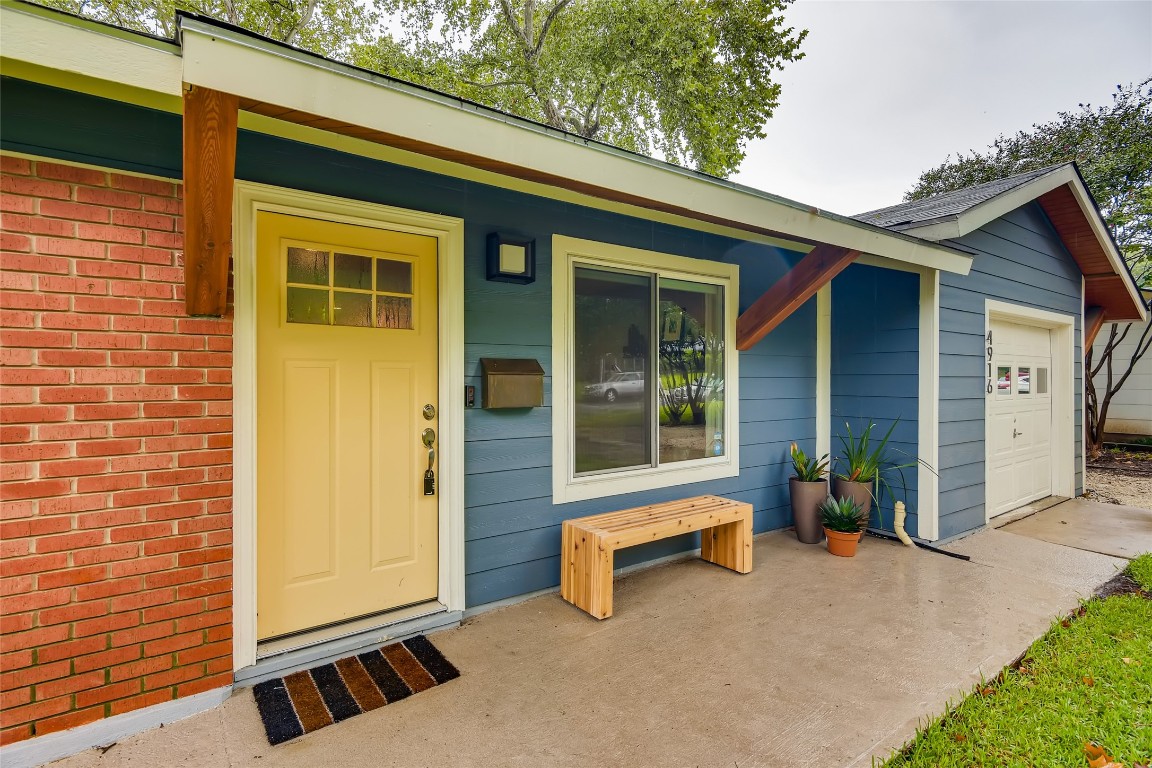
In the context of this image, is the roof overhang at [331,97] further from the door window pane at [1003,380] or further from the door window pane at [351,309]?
the door window pane at [1003,380]

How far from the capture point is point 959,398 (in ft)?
13.8

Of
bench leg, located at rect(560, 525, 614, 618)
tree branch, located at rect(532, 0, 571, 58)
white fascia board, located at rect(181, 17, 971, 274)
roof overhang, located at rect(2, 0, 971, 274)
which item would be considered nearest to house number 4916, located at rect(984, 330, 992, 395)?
white fascia board, located at rect(181, 17, 971, 274)

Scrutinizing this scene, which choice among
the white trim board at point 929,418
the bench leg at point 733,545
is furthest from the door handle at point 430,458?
the white trim board at point 929,418

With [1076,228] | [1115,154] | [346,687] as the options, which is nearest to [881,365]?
[1076,228]

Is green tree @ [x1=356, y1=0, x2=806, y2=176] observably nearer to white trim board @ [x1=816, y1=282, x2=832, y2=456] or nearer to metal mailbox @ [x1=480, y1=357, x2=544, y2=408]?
white trim board @ [x1=816, y1=282, x2=832, y2=456]

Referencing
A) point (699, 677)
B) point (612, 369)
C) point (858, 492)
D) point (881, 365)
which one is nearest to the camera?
point (699, 677)

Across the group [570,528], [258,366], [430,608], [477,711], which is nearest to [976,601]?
[570,528]

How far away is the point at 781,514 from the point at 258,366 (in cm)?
387

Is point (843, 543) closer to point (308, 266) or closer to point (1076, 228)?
point (308, 266)

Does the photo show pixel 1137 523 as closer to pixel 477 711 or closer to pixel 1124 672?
pixel 1124 672

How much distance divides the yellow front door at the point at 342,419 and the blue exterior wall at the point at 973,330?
388cm

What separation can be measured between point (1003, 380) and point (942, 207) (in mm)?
1776

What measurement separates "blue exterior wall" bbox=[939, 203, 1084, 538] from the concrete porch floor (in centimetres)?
86

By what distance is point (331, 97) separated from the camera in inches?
58.3
